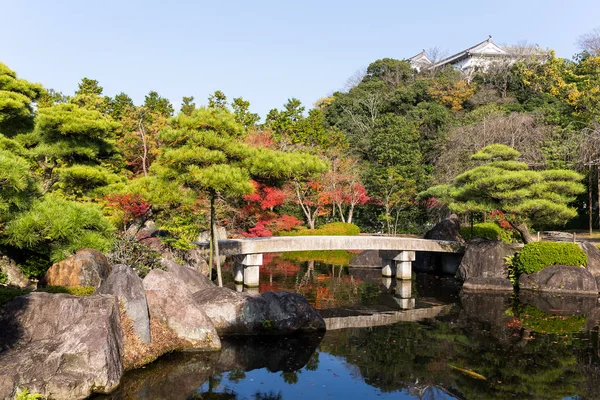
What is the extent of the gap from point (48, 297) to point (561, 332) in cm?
1165

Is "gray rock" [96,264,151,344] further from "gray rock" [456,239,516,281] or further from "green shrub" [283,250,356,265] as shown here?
"green shrub" [283,250,356,265]

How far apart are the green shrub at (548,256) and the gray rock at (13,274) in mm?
15746

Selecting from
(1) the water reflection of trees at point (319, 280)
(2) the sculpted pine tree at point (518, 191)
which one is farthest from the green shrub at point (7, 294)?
(2) the sculpted pine tree at point (518, 191)

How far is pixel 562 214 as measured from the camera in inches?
683

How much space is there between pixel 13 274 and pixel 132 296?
12.7 ft

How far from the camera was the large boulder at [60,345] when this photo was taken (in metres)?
7.25

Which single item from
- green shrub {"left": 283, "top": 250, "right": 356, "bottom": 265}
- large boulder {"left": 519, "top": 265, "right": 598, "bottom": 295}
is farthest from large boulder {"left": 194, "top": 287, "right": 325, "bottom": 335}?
green shrub {"left": 283, "top": 250, "right": 356, "bottom": 265}

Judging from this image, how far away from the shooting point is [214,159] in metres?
13.0

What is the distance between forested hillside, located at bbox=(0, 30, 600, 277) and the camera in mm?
11523

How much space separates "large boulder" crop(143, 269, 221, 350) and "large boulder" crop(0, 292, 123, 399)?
1.26 m

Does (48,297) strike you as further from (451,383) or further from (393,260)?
(393,260)

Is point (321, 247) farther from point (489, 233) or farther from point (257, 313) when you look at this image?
point (489, 233)

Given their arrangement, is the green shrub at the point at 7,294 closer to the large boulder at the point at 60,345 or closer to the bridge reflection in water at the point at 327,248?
the large boulder at the point at 60,345

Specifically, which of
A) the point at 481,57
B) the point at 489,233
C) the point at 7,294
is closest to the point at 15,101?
→ the point at 7,294
